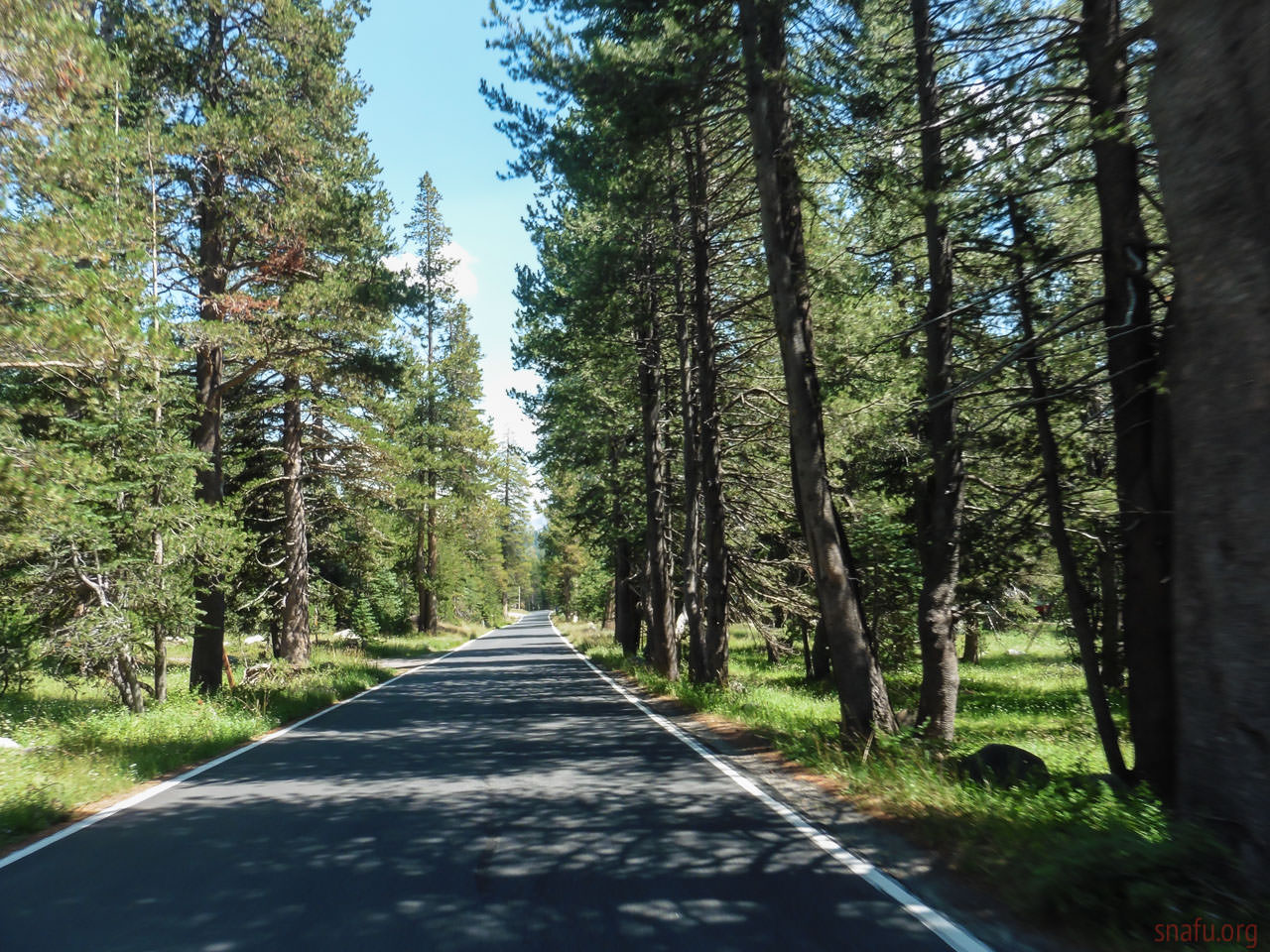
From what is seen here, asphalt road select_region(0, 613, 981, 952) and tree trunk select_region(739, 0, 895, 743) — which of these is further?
tree trunk select_region(739, 0, 895, 743)

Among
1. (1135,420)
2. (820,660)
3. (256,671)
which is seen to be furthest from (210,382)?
(820,660)

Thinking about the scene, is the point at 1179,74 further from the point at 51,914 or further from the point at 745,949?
the point at 51,914

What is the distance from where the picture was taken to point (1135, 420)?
23.8 feet

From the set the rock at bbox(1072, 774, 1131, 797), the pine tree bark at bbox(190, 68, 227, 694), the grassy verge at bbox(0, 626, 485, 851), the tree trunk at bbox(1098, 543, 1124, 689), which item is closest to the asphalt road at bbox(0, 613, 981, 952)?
the grassy verge at bbox(0, 626, 485, 851)

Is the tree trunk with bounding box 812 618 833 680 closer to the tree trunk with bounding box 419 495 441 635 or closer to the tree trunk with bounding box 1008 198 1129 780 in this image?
the tree trunk with bounding box 1008 198 1129 780

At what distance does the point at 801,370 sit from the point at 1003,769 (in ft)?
16.5

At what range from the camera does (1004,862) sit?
552cm

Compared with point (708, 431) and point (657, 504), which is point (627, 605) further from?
point (708, 431)

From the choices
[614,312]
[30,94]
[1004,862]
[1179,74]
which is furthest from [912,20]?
[30,94]

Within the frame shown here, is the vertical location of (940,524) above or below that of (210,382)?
below

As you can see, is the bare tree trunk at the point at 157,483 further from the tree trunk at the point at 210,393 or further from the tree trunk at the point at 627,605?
the tree trunk at the point at 627,605

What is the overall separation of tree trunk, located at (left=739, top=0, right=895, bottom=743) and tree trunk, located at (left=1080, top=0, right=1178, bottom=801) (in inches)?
138

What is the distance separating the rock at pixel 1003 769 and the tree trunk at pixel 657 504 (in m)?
12.6

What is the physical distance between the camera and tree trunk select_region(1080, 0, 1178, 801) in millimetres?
6867
